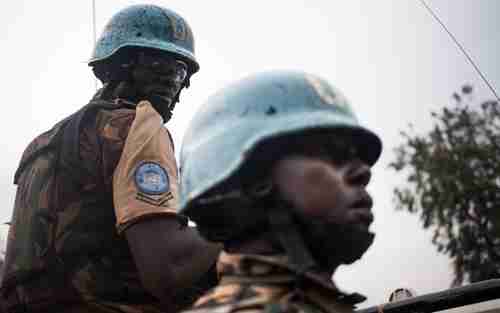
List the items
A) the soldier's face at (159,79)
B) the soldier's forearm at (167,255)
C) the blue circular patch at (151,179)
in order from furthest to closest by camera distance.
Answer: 1. the soldier's face at (159,79)
2. the blue circular patch at (151,179)
3. the soldier's forearm at (167,255)

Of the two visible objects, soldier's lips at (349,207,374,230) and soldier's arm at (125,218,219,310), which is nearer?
soldier's lips at (349,207,374,230)

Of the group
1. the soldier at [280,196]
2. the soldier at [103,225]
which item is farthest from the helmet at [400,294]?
the soldier at [280,196]

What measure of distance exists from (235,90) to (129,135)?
910mm

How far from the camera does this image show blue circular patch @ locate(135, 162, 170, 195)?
303 cm

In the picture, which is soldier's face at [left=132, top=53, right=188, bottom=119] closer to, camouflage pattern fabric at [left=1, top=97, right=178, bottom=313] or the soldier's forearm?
camouflage pattern fabric at [left=1, top=97, right=178, bottom=313]

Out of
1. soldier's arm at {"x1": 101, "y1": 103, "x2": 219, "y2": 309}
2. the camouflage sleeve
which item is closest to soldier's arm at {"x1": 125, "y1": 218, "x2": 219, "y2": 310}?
soldier's arm at {"x1": 101, "y1": 103, "x2": 219, "y2": 309}

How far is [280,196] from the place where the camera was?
207cm

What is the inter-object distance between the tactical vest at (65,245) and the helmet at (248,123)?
86 centimetres

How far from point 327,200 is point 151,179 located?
3.72ft

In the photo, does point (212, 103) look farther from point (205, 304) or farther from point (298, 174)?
point (205, 304)

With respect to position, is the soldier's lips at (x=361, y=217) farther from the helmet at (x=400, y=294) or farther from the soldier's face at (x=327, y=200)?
the helmet at (x=400, y=294)

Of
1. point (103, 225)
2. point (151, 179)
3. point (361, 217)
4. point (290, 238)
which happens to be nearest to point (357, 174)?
point (361, 217)

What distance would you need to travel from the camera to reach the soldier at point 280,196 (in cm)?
199

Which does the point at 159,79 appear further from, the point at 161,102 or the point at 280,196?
the point at 280,196
